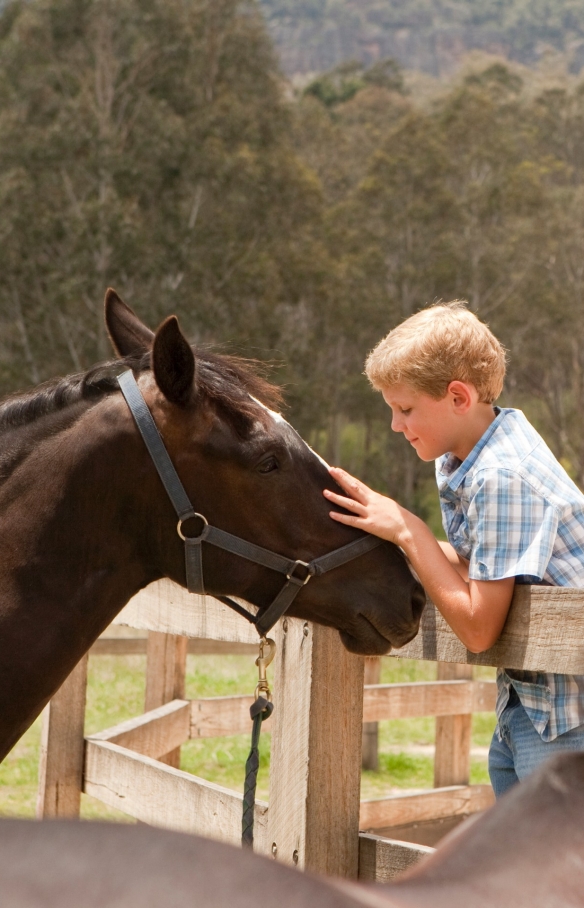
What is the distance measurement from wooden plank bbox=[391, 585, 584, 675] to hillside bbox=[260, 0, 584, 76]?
127 meters

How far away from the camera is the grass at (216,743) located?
6.03 meters

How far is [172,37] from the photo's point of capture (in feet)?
89.4

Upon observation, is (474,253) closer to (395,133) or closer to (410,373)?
(395,133)

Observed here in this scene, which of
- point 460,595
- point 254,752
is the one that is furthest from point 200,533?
point 460,595

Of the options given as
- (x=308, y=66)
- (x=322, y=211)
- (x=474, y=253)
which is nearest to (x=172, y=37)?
(x=322, y=211)

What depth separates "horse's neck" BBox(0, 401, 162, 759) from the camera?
205 centimetres

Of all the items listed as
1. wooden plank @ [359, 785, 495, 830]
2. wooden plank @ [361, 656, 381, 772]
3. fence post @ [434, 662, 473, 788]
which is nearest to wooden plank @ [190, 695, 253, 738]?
wooden plank @ [359, 785, 495, 830]

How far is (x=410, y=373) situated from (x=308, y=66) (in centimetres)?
12830

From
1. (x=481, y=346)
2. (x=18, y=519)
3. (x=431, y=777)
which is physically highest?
(x=481, y=346)

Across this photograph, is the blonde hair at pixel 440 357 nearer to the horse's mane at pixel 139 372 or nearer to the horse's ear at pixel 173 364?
the horse's mane at pixel 139 372

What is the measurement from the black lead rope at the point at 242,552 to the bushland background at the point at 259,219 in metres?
19.1

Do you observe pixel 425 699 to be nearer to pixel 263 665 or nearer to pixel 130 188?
pixel 263 665

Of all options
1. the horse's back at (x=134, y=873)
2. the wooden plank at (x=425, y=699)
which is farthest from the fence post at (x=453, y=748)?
the horse's back at (x=134, y=873)

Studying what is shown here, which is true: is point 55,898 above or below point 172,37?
below
